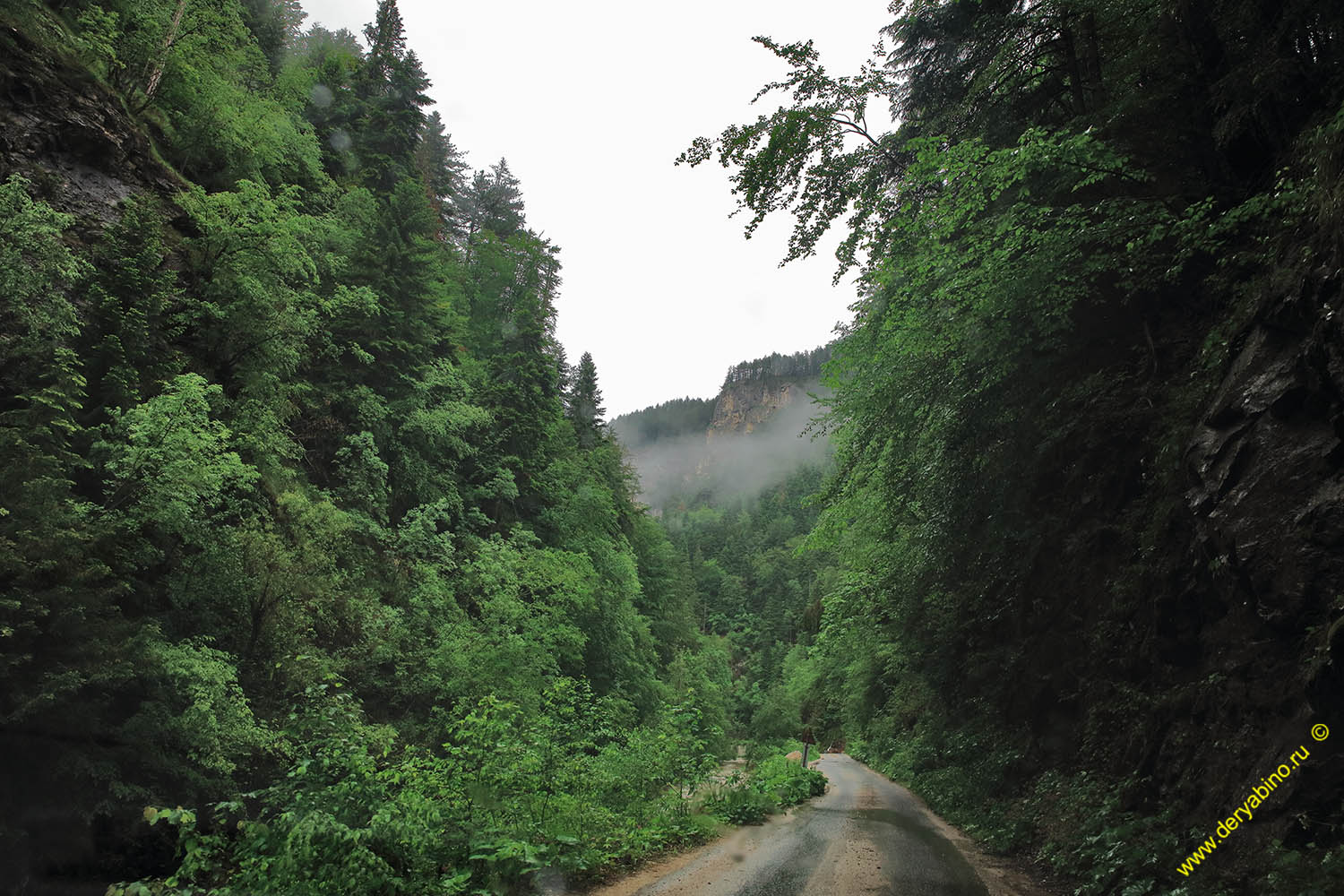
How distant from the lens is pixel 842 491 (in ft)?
41.9

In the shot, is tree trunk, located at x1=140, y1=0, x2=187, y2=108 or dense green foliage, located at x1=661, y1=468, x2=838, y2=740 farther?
dense green foliage, located at x1=661, y1=468, x2=838, y2=740

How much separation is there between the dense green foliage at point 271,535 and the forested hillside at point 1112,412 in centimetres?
533

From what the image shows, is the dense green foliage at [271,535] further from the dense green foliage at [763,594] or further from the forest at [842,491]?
the dense green foliage at [763,594]

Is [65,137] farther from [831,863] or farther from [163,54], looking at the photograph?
[831,863]

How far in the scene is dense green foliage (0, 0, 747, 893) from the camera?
7.29 meters

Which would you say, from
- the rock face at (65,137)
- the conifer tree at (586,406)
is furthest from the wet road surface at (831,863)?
the conifer tree at (586,406)

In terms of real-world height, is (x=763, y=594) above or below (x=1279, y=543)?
below

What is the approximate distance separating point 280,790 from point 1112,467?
1124 centimetres

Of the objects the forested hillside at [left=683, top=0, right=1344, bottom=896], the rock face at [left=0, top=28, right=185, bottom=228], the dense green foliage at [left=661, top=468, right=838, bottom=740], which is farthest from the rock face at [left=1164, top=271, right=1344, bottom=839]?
the dense green foliage at [left=661, top=468, right=838, bottom=740]

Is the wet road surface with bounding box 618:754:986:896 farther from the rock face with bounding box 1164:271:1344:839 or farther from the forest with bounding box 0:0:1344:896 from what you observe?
the rock face with bounding box 1164:271:1344:839

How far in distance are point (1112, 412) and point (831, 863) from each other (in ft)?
23.1

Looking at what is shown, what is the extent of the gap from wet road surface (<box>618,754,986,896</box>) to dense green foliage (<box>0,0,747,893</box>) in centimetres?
93

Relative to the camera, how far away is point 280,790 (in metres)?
6.50

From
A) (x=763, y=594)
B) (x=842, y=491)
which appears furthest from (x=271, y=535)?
(x=763, y=594)
